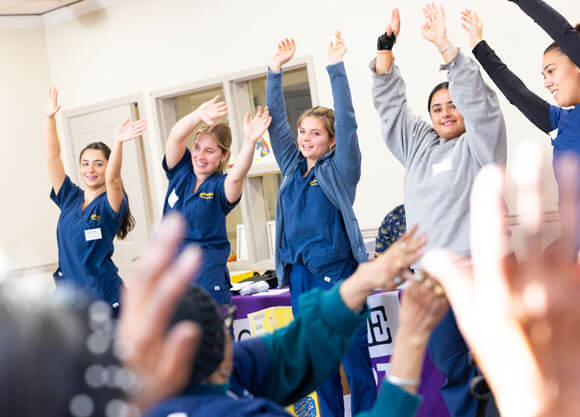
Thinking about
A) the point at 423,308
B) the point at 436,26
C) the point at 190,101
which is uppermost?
the point at 190,101

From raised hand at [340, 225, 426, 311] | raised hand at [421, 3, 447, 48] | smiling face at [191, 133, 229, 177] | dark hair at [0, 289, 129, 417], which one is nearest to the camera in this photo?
dark hair at [0, 289, 129, 417]

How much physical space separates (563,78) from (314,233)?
113 cm

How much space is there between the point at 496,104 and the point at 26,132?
4.88 m

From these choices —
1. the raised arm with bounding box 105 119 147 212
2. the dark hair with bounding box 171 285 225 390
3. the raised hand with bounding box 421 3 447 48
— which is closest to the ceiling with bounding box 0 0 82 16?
the raised arm with bounding box 105 119 147 212

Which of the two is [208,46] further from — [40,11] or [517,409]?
[517,409]

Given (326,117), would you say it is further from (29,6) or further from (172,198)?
(29,6)

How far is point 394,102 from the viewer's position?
8.81 ft

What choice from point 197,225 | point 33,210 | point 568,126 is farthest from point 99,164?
point 33,210

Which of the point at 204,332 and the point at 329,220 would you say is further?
the point at 329,220

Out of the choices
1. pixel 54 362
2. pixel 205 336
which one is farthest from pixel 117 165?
pixel 54 362

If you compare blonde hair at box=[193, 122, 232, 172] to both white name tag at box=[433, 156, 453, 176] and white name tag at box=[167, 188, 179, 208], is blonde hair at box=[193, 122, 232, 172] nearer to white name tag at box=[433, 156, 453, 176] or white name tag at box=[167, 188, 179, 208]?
white name tag at box=[167, 188, 179, 208]

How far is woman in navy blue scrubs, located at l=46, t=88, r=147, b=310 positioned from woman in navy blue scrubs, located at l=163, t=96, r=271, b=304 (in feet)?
0.98

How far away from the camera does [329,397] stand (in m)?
2.73

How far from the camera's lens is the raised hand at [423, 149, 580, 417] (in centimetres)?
65
